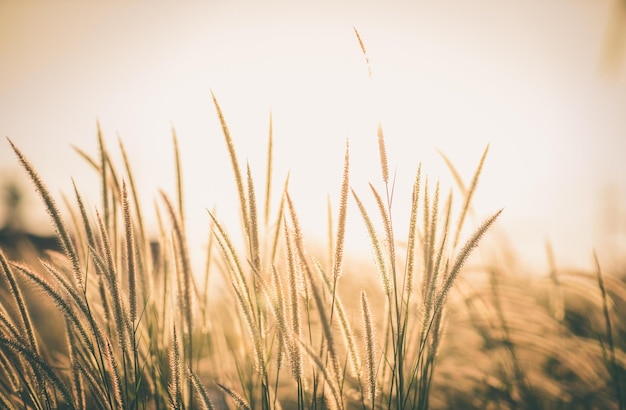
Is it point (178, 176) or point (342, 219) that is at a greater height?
point (178, 176)

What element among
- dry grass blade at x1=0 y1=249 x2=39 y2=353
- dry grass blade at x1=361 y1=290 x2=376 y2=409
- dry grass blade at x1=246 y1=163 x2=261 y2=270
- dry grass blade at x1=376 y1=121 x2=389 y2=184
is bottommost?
dry grass blade at x1=361 y1=290 x2=376 y2=409

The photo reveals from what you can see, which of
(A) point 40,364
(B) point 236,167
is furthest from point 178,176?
(A) point 40,364

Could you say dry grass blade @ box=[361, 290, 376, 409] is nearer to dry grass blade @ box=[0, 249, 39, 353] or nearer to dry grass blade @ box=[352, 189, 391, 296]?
dry grass blade @ box=[352, 189, 391, 296]

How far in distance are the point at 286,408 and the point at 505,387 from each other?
944 mm

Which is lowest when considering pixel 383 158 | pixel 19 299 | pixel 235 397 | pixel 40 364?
pixel 235 397

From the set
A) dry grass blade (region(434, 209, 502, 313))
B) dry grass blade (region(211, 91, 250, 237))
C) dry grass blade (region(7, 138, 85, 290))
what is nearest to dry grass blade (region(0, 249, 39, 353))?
dry grass blade (region(7, 138, 85, 290))

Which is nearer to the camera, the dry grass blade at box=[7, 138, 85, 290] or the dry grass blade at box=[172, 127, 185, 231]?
the dry grass blade at box=[7, 138, 85, 290]

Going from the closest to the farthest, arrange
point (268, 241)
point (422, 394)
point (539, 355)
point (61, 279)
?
point (61, 279) < point (422, 394) < point (268, 241) < point (539, 355)

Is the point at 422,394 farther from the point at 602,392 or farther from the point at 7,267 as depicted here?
the point at 7,267

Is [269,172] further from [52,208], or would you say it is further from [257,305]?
[52,208]

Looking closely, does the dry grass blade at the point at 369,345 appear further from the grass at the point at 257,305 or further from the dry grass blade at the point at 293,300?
the dry grass blade at the point at 293,300

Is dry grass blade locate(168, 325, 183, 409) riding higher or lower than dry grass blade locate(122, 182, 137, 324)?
lower

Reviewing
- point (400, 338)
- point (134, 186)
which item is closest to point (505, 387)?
point (400, 338)

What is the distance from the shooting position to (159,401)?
1.16 metres
